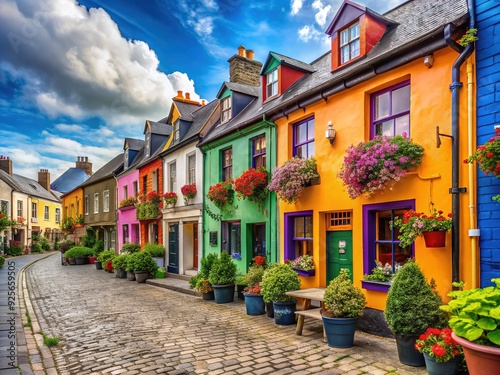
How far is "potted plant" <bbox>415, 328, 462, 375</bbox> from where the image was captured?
4.77 metres

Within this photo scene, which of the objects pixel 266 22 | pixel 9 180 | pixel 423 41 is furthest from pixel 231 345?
pixel 9 180

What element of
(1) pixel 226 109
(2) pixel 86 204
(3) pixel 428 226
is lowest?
(3) pixel 428 226

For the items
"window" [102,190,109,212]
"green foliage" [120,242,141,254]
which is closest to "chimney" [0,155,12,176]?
"window" [102,190,109,212]

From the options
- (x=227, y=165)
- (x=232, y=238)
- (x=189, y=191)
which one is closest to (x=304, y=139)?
(x=227, y=165)

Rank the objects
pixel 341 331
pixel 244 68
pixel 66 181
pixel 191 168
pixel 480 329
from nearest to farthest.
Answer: pixel 480 329
pixel 341 331
pixel 191 168
pixel 244 68
pixel 66 181

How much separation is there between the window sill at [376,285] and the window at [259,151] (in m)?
5.37

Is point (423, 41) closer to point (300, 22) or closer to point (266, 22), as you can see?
point (300, 22)

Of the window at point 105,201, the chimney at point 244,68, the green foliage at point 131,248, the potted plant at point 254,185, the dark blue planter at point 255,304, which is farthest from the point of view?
the window at point 105,201

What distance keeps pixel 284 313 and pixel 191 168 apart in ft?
31.4

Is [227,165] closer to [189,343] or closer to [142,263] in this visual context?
[142,263]

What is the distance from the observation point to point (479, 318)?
4.05 metres

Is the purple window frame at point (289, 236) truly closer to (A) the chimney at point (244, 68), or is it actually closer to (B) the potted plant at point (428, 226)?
(B) the potted plant at point (428, 226)

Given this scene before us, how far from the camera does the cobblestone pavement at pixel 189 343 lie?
5.77 meters

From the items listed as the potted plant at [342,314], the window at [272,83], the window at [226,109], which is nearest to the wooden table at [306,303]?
the potted plant at [342,314]
